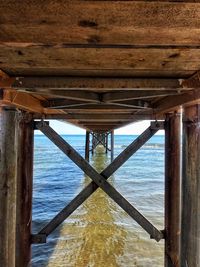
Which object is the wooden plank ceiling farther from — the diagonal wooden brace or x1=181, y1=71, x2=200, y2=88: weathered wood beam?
the diagonal wooden brace

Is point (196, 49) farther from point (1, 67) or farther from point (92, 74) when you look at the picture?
point (1, 67)

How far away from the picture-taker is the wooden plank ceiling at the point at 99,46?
1165 mm

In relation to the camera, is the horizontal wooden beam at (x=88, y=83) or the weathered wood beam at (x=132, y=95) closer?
the horizontal wooden beam at (x=88, y=83)

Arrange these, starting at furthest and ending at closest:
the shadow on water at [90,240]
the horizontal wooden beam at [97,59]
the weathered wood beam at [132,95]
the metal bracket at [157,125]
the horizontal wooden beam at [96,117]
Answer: the shadow on water at [90,240] < the horizontal wooden beam at [96,117] < the metal bracket at [157,125] < the weathered wood beam at [132,95] < the horizontal wooden beam at [97,59]

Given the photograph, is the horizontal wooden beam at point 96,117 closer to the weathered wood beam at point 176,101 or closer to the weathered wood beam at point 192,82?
the weathered wood beam at point 176,101

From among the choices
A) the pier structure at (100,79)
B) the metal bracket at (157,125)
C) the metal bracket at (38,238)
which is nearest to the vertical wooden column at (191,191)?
the pier structure at (100,79)

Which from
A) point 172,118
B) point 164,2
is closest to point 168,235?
point 172,118

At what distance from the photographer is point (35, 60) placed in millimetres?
1830

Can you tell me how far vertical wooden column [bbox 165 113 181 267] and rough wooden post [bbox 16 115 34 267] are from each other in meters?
1.89

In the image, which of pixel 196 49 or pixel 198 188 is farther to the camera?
pixel 198 188

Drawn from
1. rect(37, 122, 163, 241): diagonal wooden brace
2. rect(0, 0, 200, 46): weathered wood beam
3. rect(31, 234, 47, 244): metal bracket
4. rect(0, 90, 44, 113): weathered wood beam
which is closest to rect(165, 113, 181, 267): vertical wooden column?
rect(37, 122, 163, 241): diagonal wooden brace

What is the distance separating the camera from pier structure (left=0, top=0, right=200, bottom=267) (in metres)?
1.22

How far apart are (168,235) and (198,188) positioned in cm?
179

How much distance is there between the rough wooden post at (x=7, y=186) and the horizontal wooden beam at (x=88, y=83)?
0.54 meters
